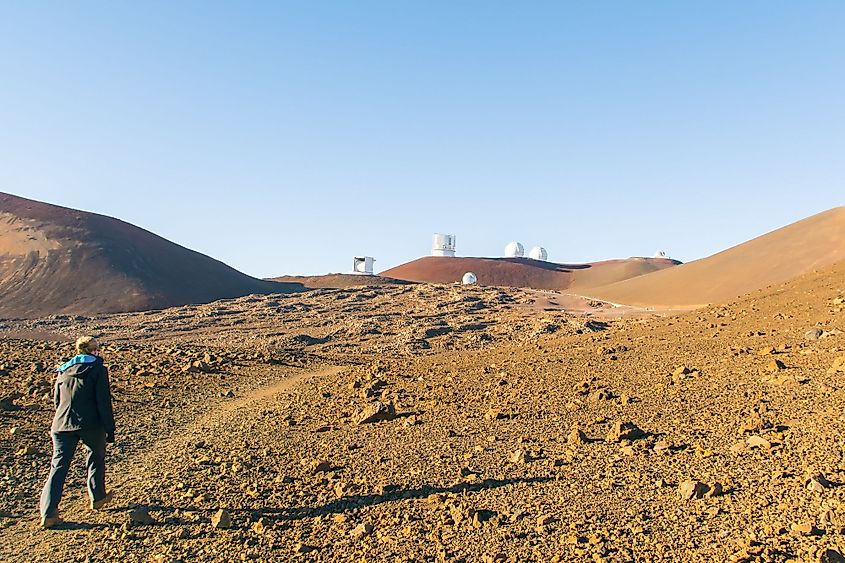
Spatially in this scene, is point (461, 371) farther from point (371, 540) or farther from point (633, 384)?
point (371, 540)

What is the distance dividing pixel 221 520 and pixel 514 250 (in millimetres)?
99877

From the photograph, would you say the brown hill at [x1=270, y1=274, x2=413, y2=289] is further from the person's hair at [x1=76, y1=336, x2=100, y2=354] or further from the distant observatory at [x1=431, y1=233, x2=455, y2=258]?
the person's hair at [x1=76, y1=336, x2=100, y2=354]

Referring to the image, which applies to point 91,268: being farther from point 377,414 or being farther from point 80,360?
point 80,360

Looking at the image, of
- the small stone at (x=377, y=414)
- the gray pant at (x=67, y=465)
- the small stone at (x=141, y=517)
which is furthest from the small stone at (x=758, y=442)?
the gray pant at (x=67, y=465)

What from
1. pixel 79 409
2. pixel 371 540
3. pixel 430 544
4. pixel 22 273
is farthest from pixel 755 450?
pixel 22 273

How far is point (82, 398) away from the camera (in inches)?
224

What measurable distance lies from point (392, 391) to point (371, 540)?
18.5 ft

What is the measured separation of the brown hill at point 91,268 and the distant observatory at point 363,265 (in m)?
16.8

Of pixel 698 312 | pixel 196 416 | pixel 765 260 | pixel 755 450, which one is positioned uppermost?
pixel 765 260

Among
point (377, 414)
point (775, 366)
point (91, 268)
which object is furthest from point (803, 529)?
Answer: point (91, 268)

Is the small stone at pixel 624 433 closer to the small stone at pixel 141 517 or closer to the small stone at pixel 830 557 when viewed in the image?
the small stone at pixel 830 557

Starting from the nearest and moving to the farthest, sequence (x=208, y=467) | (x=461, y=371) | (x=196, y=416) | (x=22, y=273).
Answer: (x=208, y=467)
(x=196, y=416)
(x=461, y=371)
(x=22, y=273)

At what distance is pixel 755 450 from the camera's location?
5.42 metres

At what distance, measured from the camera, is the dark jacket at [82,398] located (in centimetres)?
566
